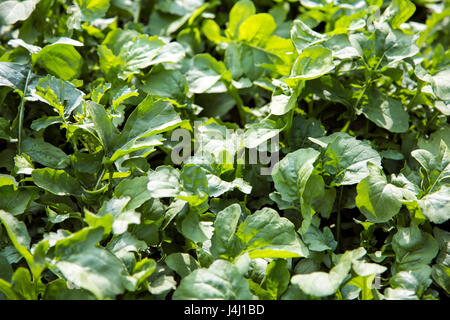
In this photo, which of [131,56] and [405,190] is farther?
[131,56]

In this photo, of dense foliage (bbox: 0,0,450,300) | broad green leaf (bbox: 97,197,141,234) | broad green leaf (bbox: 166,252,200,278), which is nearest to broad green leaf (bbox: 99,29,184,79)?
dense foliage (bbox: 0,0,450,300)

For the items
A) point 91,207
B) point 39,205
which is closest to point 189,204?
point 91,207

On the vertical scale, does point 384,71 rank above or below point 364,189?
above

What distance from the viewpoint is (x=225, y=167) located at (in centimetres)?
129

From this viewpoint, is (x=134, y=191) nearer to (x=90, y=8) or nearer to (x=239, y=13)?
(x=90, y=8)

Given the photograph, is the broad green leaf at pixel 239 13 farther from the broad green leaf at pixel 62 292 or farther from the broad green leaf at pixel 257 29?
the broad green leaf at pixel 62 292

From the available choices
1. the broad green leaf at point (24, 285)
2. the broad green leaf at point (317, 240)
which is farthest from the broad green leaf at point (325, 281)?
the broad green leaf at point (24, 285)

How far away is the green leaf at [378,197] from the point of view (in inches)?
46.3

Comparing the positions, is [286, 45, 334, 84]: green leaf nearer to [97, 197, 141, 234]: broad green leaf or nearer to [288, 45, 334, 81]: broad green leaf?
[288, 45, 334, 81]: broad green leaf

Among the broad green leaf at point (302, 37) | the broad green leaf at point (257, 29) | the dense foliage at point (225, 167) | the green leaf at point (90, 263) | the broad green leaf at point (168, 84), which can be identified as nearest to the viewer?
the green leaf at point (90, 263)

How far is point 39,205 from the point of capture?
1293 mm

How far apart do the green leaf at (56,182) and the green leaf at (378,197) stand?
2.52 feet
